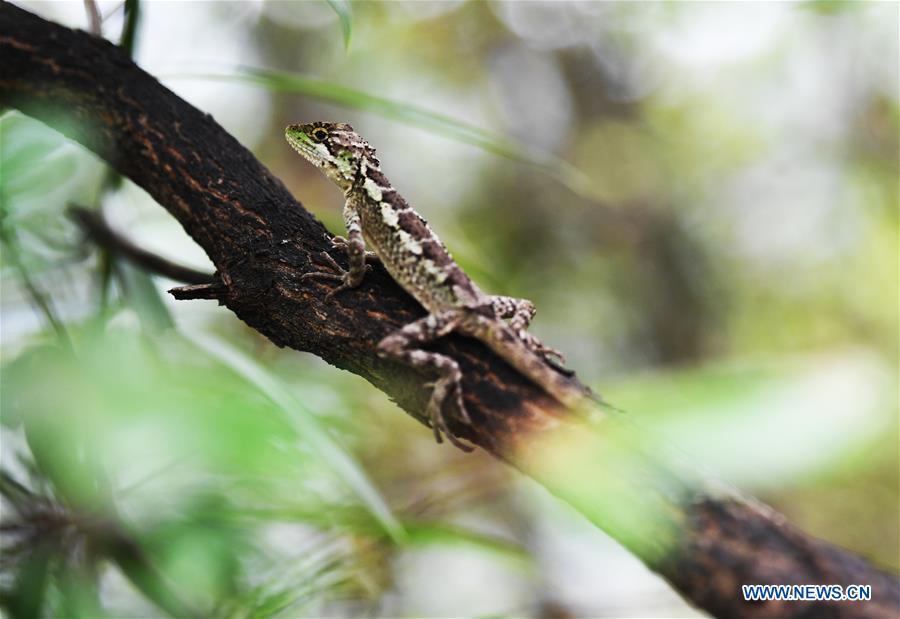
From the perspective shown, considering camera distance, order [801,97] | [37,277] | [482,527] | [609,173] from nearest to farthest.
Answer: [37,277]
[482,527]
[801,97]
[609,173]

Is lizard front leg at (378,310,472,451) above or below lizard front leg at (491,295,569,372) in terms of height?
below

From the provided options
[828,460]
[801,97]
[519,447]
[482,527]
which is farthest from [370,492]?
[801,97]

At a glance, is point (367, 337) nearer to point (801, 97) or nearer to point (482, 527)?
point (482, 527)

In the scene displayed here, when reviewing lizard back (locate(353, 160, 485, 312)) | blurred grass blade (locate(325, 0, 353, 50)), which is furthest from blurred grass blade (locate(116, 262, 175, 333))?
blurred grass blade (locate(325, 0, 353, 50))

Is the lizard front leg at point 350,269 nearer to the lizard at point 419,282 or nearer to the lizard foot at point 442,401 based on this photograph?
the lizard at point 419,282

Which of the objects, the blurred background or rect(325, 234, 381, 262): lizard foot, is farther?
rect(325, 234, 381, 262): lizard foot

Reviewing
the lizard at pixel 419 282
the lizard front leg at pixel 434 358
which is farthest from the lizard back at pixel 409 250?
the lizard front leg at pixel 434 358

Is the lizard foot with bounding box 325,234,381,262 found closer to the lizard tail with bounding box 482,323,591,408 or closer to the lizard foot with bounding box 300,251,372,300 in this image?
the lizard foot with bounding box 300,251,372,300

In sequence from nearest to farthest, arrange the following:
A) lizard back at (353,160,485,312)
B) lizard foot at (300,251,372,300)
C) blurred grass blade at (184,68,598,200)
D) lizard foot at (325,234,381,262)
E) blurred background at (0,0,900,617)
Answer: blurred background at (0,0,900,617) → lizard foot at (300,251,372,300) → lizard back at (353,160,485,312) → lizard foot at (325,234,381,262) → blurred grass blade at (184,68,598,200)
